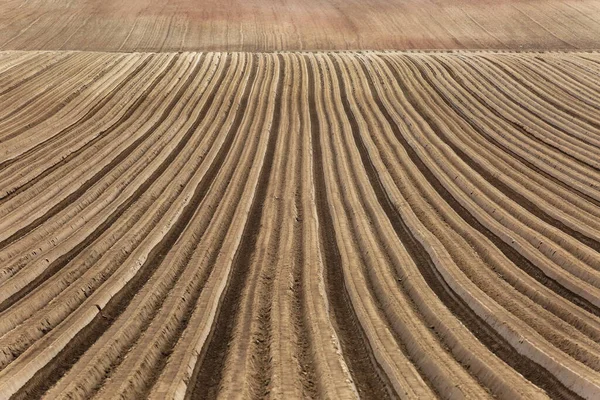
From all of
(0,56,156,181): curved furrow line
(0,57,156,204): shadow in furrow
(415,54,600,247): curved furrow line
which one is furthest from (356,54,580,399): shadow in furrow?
(0,56,156,181): curved furrow line

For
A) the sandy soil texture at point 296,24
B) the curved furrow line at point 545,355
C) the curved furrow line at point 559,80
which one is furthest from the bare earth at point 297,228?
the sandy soil texture at point 296,24

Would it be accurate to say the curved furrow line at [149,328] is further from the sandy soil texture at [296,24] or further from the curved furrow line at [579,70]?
the sandy soil texture at [296,24]

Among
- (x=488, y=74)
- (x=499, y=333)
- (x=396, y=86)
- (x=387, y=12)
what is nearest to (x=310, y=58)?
(x=396, y=86)

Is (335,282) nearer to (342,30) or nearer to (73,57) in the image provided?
(73,57)

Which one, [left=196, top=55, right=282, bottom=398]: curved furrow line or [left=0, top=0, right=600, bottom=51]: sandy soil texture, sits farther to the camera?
[left=0, top=0, right=600, bottom=51]: sandy soil texture

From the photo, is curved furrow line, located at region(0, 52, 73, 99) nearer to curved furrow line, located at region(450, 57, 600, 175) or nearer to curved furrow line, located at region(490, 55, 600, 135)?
curved furrow line, located at region(450, 57, 600, 175)

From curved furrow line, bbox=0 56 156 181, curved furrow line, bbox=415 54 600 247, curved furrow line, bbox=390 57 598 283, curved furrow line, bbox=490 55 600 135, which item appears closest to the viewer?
curved furrow line, bbox=390 57 598 283

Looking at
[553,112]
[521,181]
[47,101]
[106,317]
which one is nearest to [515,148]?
[521,181]
